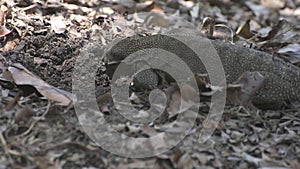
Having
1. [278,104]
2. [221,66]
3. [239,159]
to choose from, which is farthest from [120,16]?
[239,159]

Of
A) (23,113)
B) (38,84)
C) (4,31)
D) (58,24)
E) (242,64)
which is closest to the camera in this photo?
(23,113)

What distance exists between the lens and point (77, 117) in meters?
2.44

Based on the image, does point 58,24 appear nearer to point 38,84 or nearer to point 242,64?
point 38,84

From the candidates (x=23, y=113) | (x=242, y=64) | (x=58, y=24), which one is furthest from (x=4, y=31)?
(x=242, y=64)

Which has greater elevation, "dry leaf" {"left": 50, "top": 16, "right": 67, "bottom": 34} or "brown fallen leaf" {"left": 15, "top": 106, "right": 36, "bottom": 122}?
"dry leaf" {"left": 50, "top": 16, "right": 67, "bottom": 34}

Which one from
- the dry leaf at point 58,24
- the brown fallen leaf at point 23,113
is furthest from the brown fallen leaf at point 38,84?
the dry leaf at point 58,24

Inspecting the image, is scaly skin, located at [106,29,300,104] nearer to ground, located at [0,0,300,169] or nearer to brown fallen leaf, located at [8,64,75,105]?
ground, located at [0,0,300,169]

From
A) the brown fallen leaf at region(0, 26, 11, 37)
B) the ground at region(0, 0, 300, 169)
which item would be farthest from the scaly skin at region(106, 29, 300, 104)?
the brown fallen leaf at region(0, 26, 11, 37)

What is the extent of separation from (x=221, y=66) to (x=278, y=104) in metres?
0.36

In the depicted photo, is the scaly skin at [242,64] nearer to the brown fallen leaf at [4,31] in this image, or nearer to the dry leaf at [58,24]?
the dry leaf at [58,24]

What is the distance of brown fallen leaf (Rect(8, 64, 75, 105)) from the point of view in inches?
101

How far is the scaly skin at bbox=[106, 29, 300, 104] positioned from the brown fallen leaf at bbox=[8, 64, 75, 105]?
39 cm

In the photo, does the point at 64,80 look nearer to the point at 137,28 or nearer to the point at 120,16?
the point at 137,28

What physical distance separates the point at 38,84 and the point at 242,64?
1085mm
